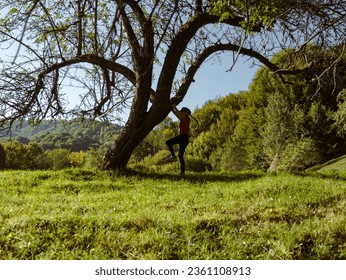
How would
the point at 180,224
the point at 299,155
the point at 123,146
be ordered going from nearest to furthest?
the point at 180,224, the point at 123,146, the point at 299,155

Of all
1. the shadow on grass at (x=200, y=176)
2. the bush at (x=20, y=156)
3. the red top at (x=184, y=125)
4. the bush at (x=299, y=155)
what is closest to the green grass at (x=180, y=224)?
the shadow on grass at (x=200, y=176)

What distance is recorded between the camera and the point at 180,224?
4.80 meters

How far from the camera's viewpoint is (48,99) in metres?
11.4

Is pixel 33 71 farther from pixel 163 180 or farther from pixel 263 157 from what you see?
pixel 263 157

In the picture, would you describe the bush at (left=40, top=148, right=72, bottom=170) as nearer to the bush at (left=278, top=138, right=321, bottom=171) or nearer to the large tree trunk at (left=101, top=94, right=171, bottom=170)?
the bush at (left=278, top=138, right=321, bottom=171)

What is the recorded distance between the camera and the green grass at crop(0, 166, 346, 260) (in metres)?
4.02

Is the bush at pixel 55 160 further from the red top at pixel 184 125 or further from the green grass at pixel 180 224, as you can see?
the green grass at pixel 180 224

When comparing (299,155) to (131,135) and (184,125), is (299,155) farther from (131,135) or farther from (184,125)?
(131,135)

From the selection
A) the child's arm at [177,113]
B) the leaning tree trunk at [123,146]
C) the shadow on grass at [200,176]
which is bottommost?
the shadow on grass at [200,176]

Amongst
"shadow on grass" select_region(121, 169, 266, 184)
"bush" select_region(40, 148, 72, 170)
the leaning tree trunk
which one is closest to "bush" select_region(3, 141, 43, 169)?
"bush" select_region(40, 148, 72, 170)

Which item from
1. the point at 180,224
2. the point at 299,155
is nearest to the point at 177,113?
the point at 180,224

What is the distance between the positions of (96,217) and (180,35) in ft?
27.1

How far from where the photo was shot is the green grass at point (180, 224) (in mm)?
4020
